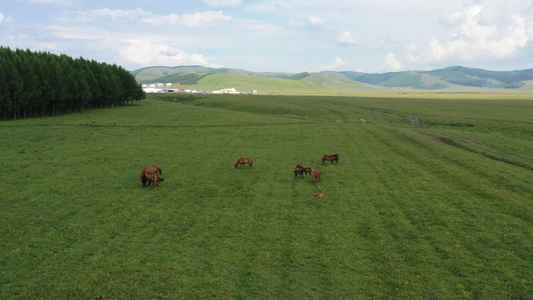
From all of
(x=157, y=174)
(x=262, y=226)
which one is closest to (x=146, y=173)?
(x=157, y=174)

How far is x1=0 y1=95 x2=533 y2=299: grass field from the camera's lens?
487 inches

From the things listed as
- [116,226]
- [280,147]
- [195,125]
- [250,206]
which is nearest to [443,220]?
[250,206]

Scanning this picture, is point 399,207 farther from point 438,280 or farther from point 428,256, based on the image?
point 438,280

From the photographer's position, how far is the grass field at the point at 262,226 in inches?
487

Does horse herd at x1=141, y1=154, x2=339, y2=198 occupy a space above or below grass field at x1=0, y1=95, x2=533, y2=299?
above

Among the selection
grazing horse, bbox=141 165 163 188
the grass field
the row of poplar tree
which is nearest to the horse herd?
grazing horse, bbox=141 165 163 188

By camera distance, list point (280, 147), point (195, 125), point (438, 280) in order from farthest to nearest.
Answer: point (195, 125) → point (280, 147) → point (438, 280)

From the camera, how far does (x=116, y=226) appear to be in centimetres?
1700

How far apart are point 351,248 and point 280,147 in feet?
88.5

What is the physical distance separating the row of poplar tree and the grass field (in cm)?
3595

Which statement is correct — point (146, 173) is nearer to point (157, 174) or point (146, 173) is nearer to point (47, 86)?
point (157, 174)

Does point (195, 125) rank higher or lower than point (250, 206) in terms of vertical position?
higher

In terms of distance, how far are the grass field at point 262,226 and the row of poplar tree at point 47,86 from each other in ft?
118

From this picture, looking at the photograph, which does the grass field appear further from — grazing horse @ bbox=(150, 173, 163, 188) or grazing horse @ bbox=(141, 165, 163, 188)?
grazing horse @ bbox=(141, 165, 163, 188)
